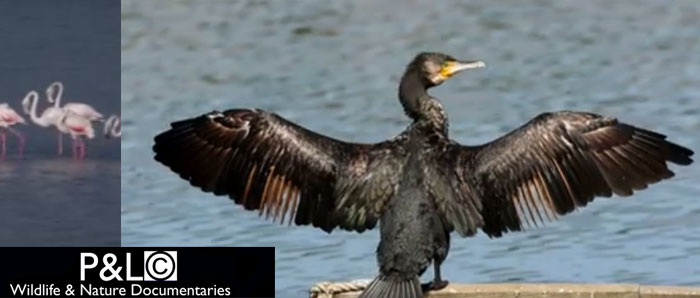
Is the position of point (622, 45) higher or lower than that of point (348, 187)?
higher

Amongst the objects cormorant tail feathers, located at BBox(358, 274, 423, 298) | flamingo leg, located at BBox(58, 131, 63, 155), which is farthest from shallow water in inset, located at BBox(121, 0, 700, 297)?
cormorant tail feathers, located at BBox(358, 274, 423, 298)

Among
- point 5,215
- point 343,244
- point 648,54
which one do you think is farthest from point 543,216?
point 648,54

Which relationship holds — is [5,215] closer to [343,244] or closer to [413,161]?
[343,244]

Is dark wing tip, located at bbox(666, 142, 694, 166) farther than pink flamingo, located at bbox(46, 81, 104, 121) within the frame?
No

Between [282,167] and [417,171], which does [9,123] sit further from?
[417,171]

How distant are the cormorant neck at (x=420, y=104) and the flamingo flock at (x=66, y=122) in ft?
18.5

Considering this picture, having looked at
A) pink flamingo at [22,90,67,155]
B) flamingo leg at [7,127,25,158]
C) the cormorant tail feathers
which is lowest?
the cormorant tail feathers

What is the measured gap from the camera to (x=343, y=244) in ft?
41.3

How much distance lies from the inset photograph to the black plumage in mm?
3547

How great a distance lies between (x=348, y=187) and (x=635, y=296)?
4.38 feet

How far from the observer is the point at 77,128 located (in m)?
15.3

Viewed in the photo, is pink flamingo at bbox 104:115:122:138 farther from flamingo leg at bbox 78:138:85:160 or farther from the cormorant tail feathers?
the cormorant tail feathers

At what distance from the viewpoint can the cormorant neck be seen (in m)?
9.44

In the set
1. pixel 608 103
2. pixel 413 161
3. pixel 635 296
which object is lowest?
pixel 635 296
